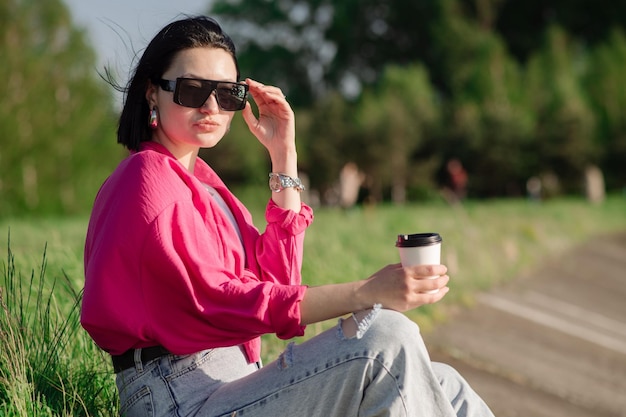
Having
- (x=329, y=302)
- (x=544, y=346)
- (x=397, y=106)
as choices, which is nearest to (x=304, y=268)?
(x=544, y=346)

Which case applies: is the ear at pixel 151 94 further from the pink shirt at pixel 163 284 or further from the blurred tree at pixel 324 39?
the blurred tree at pixel 324 39

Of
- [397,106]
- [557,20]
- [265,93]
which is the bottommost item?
[397,106]

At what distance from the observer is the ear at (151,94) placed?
2246 mm

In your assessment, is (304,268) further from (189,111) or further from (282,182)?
(189,111)

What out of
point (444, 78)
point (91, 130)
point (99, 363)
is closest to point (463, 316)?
point (99, 363)

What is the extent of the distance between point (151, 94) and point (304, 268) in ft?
8.28

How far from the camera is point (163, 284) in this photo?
1.93 m

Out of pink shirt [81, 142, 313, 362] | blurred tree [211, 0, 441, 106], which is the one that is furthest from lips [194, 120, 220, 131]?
blurred tree [211, 0, 441, 106]

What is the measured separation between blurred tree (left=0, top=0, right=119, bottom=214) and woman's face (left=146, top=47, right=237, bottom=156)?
1461 cm

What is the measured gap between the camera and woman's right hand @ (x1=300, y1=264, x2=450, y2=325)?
189 cm

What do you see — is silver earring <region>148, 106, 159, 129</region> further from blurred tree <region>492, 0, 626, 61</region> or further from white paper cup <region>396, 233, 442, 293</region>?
blurred tree <region>492, 0, 626, 61</region>

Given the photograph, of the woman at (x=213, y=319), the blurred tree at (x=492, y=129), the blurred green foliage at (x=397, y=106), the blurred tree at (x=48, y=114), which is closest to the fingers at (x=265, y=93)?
the woman at (x=213, y=319)

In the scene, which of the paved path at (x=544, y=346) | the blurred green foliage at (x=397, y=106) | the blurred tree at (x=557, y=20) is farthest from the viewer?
the blurred tree at (x=557, y=20)

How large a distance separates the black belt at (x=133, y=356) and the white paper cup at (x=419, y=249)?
60 centimetres
